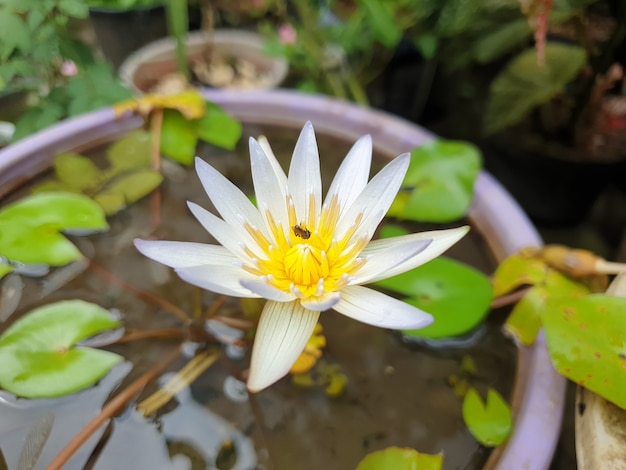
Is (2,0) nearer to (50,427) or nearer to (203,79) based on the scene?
(50,427)

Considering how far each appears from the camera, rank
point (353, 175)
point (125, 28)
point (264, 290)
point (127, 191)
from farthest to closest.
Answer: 1. point (125, 28)
2. point (127, 191)
3. point (353, 175)
4. point (264, 290)

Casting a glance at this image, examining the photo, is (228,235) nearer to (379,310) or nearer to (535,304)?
(379,310)

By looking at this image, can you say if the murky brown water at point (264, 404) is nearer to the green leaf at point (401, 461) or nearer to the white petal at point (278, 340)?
the green leaf at point (401, 461)

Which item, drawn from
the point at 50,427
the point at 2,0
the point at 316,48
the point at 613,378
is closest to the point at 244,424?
the point at 50,427

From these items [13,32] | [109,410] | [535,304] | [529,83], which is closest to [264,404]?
[109,410]

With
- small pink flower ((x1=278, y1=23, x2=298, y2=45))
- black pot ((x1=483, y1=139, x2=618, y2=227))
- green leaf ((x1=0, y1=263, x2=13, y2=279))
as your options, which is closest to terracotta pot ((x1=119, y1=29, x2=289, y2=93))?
small pink flower ((x1=278, y1=23, x2=298, y2=45))

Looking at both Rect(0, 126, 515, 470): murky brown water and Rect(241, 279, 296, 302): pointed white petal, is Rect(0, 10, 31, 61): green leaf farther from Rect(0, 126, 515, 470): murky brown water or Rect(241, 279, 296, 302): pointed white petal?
Rect(241, 279, 296, 302): pointed white petal
